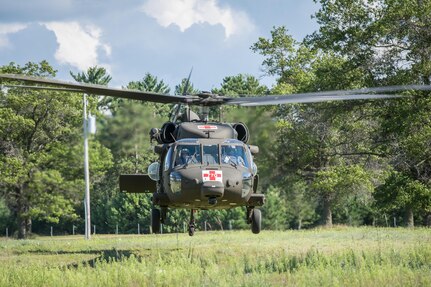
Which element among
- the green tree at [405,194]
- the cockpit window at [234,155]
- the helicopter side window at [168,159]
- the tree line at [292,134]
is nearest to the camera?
the tree line at [292,134]

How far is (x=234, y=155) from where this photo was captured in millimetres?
17266

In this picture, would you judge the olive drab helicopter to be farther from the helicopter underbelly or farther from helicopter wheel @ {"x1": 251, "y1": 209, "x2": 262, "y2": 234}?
helicopter wheel @ {"x1": 251, "y1": 209, "x2": 262, "y2": 234}

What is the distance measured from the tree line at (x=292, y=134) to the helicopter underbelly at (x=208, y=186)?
1.30 metres

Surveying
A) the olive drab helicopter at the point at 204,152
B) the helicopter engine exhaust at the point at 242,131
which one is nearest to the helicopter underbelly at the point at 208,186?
the olive drab helicopter at the point at 204,152

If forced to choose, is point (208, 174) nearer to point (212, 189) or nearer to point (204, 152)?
point (212, 189)

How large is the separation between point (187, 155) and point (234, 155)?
126cm

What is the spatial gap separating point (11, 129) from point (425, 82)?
20.2 metres

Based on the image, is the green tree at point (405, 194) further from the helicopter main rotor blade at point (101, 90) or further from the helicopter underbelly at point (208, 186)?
the helicopter main rotor blade at point (101, 90)

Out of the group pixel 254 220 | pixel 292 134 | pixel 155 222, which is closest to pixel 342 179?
pixel 292 134

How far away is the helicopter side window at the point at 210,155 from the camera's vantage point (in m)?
16.8

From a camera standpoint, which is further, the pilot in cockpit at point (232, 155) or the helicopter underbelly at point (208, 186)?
the pilot in cockpit at point (232, 155)

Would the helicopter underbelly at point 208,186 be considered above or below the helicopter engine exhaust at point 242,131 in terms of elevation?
below

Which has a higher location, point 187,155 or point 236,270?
point 187,155

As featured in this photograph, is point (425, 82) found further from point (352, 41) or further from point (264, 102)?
point (264, 102)
